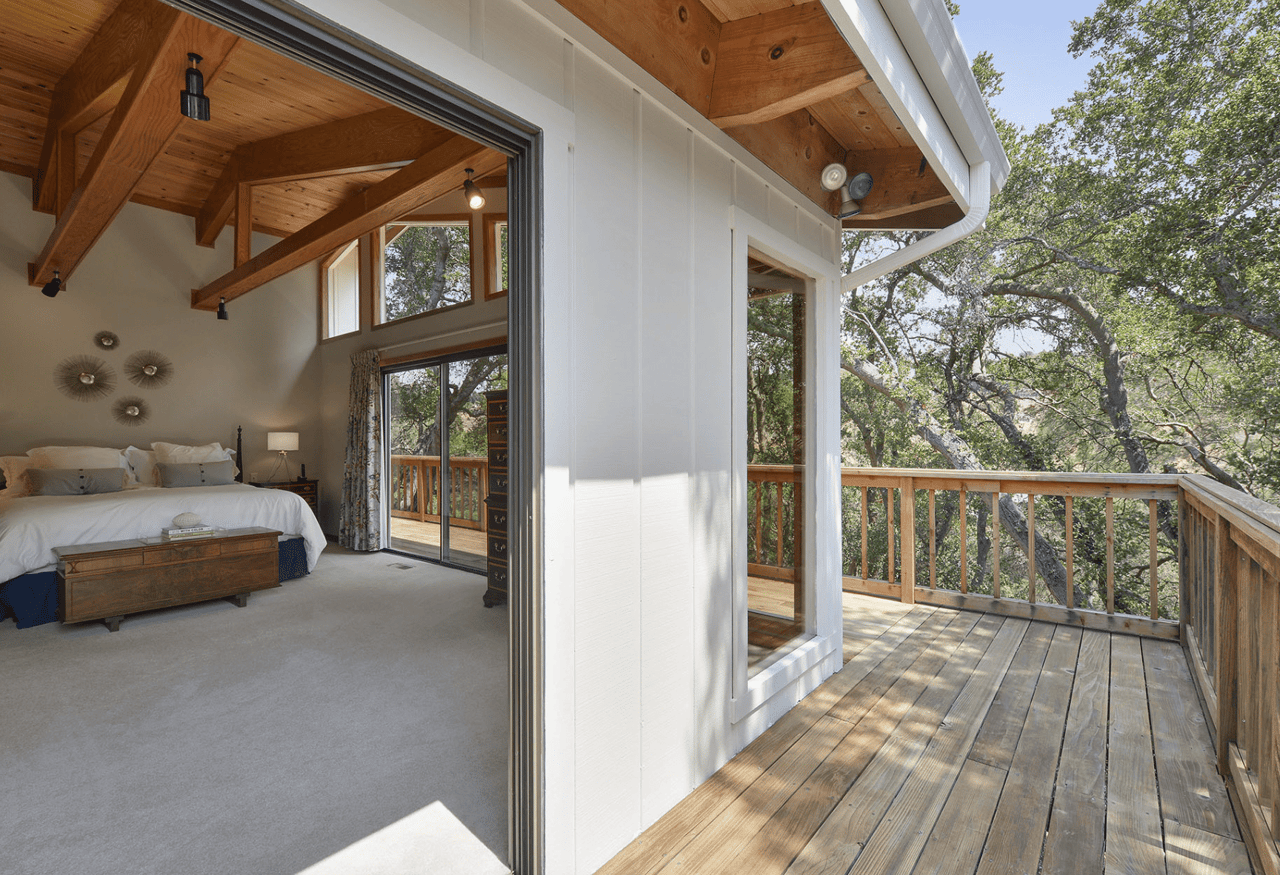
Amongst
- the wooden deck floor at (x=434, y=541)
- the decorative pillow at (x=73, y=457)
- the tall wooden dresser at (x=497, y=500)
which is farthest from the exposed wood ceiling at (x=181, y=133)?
the wooden deck floor at (x=434, y=541)

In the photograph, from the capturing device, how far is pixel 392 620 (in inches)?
155

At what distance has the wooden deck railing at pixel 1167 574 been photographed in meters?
1.66

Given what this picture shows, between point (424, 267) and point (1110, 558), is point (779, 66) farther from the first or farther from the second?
point (424, 267)

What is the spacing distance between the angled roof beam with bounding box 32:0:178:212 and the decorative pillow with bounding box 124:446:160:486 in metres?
2.23

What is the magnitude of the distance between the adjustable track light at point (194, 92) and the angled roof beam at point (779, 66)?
7.83ft

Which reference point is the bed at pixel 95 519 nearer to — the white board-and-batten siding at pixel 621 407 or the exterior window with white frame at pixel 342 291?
the exterior window with white frame at pixel 342 291

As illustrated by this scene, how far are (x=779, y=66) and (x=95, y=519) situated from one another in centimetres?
498

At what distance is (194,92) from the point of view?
8.93ft

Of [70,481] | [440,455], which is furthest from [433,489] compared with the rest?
[70,481]

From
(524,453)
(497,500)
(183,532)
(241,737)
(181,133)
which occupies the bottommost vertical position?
(241,737)

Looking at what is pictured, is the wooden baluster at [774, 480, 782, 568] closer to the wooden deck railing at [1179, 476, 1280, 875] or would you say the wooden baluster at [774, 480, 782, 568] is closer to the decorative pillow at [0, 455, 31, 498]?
the wooden deck railing at [1179, 476, 1280, 875]

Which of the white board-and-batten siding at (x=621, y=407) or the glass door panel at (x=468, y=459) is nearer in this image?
the white board-and-batten siding at (x=621, y=407)

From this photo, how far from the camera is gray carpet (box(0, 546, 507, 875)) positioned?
1.78 metres

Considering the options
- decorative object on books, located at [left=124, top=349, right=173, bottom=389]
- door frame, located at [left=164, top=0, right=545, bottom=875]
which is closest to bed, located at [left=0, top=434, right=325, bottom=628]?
decorative object on books, located at [left=124, top=349, right=173, bottom=389]
